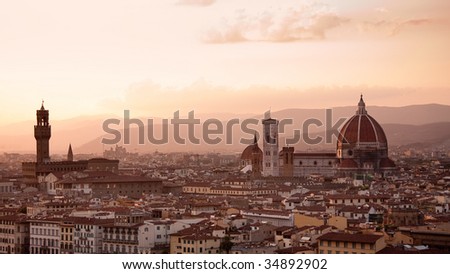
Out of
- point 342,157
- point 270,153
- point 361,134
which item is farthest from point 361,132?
point 270,153

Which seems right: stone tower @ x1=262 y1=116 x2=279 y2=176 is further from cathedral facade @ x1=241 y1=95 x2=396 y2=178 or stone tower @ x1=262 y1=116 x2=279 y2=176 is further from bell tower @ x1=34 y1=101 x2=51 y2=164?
bell tower @ x1=34 y1=101 x2=51 y2=164

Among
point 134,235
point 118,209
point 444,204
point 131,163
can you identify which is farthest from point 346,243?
point 131,163
